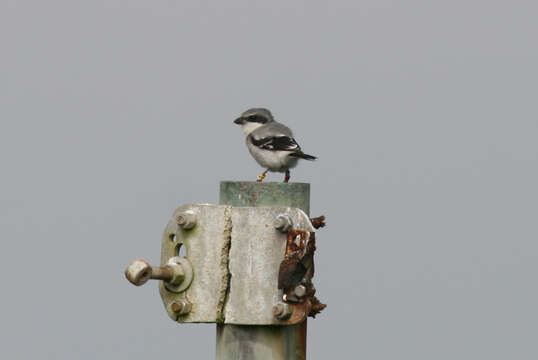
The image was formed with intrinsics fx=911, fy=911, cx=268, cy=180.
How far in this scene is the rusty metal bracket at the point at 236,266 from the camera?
271 inches

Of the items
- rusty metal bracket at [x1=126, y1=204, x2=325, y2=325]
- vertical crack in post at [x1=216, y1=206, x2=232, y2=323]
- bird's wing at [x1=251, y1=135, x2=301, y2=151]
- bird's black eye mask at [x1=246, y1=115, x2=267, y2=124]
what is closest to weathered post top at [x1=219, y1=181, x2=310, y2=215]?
rusty metal bracket at [x1=126, y1=204, x2=325, y2=325]

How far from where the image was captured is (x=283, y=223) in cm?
686

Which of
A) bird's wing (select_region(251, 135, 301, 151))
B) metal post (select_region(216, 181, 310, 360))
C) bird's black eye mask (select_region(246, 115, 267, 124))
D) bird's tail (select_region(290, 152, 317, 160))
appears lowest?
metal post (select_region(216, 181, 310, 360))

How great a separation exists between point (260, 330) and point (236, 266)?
541mm

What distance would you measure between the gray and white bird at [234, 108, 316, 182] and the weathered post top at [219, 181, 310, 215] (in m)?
1.32

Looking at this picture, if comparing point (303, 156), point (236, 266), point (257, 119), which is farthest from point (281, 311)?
point (257, 119)

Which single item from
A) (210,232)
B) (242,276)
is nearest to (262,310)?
(242,276)

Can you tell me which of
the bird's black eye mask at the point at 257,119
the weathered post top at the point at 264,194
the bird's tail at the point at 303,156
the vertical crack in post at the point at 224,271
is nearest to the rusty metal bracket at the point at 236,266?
the vertical crack in post at the point at 224,271

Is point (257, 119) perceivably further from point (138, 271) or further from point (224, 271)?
point (138, 271)

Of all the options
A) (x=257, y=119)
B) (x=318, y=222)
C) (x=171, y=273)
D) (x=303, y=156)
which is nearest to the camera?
(x=171, y=273)

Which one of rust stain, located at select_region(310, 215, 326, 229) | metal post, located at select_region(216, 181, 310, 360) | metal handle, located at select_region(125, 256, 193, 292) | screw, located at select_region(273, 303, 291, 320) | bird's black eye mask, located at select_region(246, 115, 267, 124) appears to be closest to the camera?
screw, located at select_region(273, 303, 291, 320)

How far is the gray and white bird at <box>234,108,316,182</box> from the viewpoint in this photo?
28.2 feet

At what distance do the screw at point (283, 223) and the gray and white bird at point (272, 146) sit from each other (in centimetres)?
171

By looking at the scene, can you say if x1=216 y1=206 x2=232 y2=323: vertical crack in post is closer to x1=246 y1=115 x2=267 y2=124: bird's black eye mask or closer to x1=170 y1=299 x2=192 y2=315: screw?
x1=170 y1=299 x2=192 y2=315: screw
